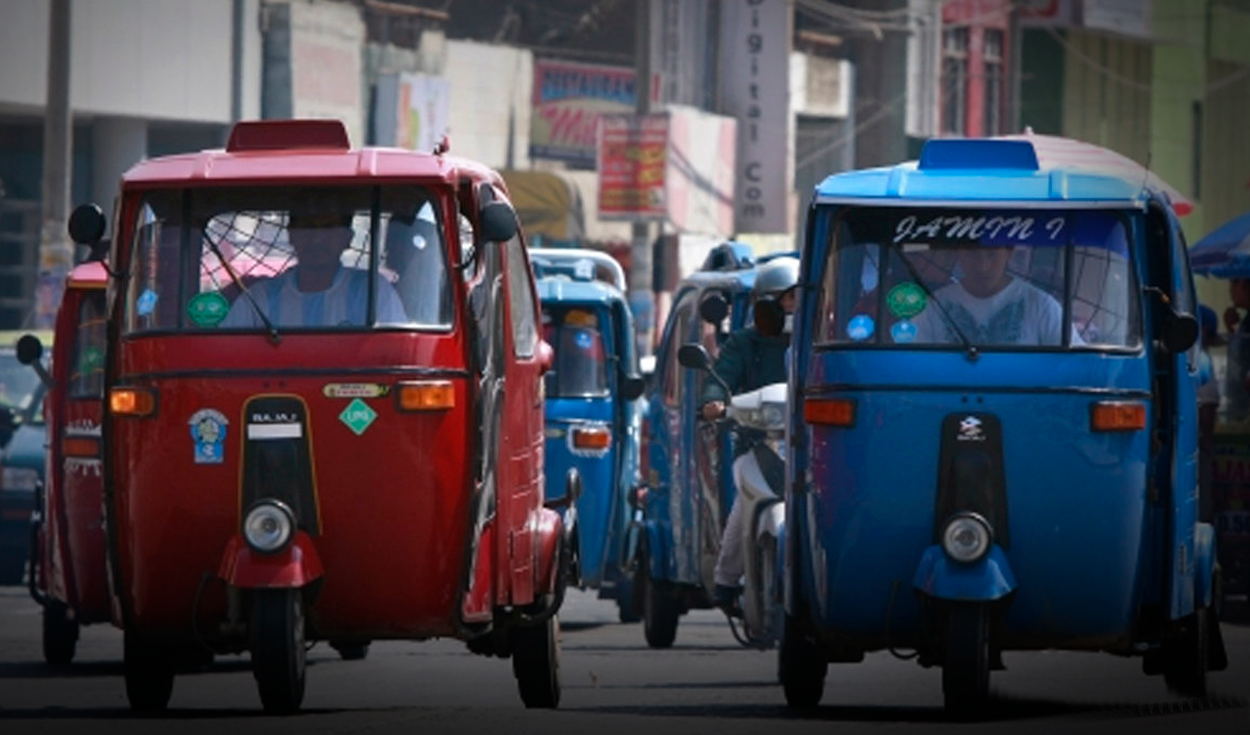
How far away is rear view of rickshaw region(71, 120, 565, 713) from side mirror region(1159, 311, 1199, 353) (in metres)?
2.50

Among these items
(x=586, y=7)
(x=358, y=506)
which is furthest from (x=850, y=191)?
(x=586, y=7)

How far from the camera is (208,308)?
1205 centimetres

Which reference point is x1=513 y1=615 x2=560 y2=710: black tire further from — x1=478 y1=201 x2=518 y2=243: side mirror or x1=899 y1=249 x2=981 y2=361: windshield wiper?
x1=899 y1=249 x2=981 y2=361: windshield wiper

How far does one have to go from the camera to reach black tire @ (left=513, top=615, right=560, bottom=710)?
1321cm

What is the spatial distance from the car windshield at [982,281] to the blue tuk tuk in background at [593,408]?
847 centimetres

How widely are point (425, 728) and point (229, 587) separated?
96cm

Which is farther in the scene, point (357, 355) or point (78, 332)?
point (78, 332)

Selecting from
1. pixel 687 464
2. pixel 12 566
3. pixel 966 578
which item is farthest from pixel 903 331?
pixel 12 566

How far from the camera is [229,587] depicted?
38.4ft

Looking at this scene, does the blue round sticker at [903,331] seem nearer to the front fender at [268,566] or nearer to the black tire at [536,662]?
the black tire at [536,662]

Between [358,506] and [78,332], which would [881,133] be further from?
[358,506]

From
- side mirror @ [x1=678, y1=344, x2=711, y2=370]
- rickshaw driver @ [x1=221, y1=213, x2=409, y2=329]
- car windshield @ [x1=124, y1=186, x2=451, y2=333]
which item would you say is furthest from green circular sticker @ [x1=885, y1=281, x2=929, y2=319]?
side mirror @ [x1=678, y1=344, x2=711, y2=370]

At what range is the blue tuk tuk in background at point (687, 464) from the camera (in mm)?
17438

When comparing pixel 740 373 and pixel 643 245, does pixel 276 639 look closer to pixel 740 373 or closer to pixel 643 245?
pixel 740 373
